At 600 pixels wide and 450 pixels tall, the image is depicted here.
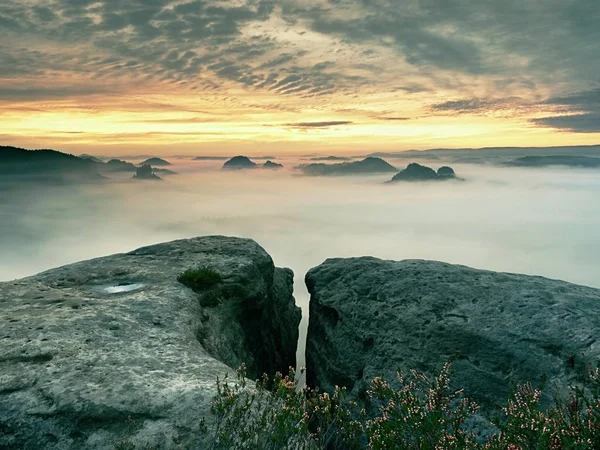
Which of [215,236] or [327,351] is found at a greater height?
[215,236]

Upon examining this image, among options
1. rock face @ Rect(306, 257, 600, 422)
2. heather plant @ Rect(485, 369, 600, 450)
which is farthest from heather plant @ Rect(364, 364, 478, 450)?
rock face @ Rect(306, 257, 600, 422)

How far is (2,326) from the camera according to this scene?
12.4 meters

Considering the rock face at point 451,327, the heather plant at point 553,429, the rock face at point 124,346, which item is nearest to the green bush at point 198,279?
the rock face at point 124,346

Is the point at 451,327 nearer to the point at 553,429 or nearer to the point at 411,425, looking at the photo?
the point at 411,425

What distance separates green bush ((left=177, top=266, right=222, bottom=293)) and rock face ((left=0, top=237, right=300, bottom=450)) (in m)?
0.46

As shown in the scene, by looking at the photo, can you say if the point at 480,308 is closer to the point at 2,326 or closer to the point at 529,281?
the point at 529,281

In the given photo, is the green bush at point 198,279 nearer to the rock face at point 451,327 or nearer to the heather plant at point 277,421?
the rock face at point 451,327

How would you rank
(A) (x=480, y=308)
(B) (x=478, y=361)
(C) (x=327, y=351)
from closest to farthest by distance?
(B) (x=478, y=361) → (A) (x=480, y=308) → (C) (x=327, y=351)

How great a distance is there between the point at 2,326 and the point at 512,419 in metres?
11.6

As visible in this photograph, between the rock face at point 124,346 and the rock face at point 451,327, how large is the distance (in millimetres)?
3127

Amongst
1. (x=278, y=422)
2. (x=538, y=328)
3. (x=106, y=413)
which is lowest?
(x=538, y=328)

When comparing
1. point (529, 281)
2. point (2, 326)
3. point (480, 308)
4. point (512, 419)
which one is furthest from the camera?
point (529, 281)

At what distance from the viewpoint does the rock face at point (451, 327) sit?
1501 cm

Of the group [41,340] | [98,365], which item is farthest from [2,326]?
[98,365]
